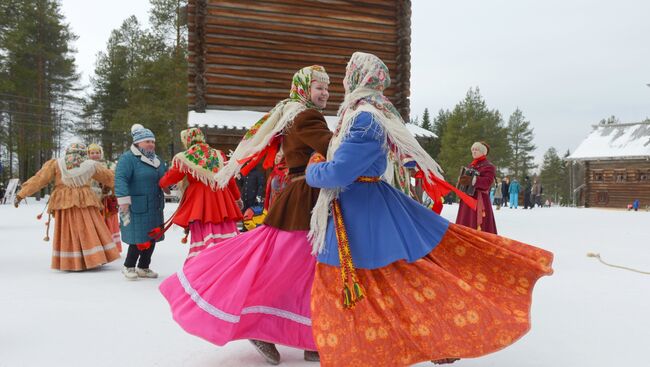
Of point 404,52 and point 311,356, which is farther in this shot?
point 404,52

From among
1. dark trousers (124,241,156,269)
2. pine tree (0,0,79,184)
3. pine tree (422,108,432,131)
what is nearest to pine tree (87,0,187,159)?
pine tree (0,0,79,184)

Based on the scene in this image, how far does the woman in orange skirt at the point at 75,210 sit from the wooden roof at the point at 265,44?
19.0 feet

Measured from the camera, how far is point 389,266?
2.56 m

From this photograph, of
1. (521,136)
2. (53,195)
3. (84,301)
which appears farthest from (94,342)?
(521,136)

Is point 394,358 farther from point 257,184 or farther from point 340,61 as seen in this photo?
point 340,61

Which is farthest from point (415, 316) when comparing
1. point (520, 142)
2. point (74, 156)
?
point (520, 142)

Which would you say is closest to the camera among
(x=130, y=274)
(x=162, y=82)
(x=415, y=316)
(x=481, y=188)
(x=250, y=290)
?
(x=415, y=316)

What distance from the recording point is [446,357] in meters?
2.44

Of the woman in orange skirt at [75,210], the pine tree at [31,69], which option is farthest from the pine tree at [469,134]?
the woman in orange skirt at [75,210]

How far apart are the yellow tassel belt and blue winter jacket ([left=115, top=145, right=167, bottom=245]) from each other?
379 cm

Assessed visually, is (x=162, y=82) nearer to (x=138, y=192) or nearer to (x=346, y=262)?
(x=138, y=192)

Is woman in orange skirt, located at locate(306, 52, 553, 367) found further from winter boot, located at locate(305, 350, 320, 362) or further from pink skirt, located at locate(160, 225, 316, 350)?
winter boot, located at locate(305, 350, 320, 362)

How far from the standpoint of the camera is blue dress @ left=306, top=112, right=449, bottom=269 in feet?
8.11

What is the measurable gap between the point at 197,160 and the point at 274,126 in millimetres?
2663
